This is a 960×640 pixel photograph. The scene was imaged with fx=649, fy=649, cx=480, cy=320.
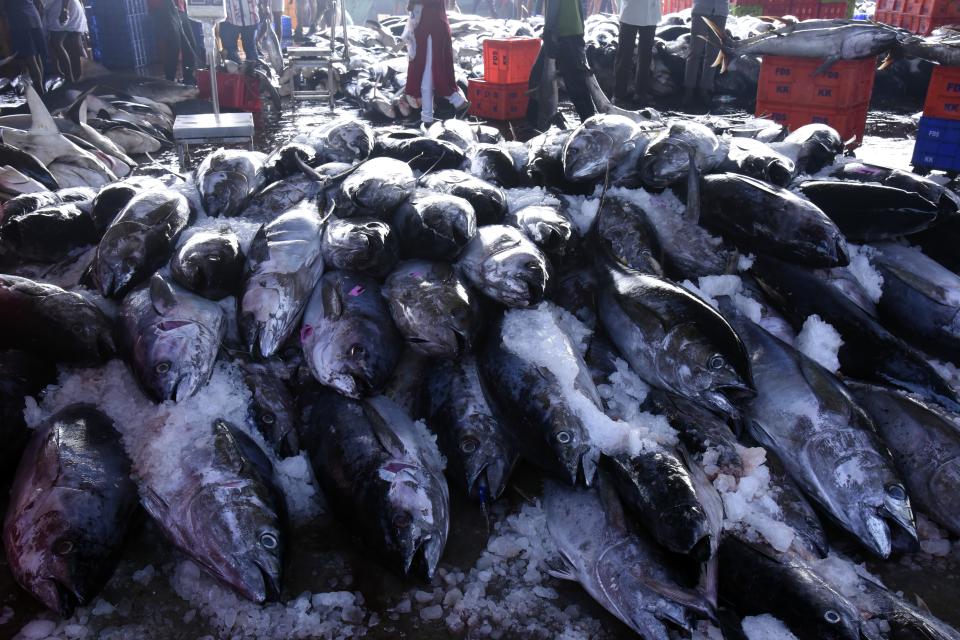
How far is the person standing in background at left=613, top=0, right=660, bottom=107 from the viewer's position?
998cm

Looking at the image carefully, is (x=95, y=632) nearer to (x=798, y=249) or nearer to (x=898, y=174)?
(x=798, y=249)

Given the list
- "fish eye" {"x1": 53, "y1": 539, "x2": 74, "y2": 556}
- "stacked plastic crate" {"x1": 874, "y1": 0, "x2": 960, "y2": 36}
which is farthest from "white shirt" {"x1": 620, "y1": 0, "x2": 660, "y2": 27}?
"fish eye" {"x1": 53, "y1": 539, "x2": 74, "y2": 556}

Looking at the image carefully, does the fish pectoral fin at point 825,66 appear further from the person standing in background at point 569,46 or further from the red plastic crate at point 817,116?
the person standing in background at point 569,46

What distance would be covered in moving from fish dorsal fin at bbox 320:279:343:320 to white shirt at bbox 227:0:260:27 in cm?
1095

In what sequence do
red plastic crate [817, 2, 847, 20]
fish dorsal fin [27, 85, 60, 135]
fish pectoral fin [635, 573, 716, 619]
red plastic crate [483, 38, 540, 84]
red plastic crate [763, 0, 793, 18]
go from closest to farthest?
fish pectoral fin [635, 573, 716, 619]
fish dorsal fin [27, 85, 60, 135]
red plastic crate [483, 38, 540, 84]
red plastic crate [817, 2, 847, 20]
red plastic crate [763, 0, 793, 18]

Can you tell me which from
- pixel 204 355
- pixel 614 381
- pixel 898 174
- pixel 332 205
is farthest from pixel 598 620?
pixel 898 174

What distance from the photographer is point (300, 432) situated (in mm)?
2752

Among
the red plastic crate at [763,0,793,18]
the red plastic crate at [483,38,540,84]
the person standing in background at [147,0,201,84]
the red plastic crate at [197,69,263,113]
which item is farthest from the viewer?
the person standing in background at [147,0,201,84]

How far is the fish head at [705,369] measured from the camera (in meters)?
2.49

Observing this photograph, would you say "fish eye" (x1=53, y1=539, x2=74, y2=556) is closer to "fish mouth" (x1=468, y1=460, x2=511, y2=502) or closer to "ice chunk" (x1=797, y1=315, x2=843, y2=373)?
"fish mouth" (x1=468, y1=460, x2=511, y2=502)

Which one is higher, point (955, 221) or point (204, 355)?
point (955, 221)

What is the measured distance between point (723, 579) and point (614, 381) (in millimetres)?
981

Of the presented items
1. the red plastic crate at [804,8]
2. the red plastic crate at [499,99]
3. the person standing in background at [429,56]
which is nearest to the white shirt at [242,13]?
the person standing in background at [429,56]

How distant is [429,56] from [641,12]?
3438 mm
